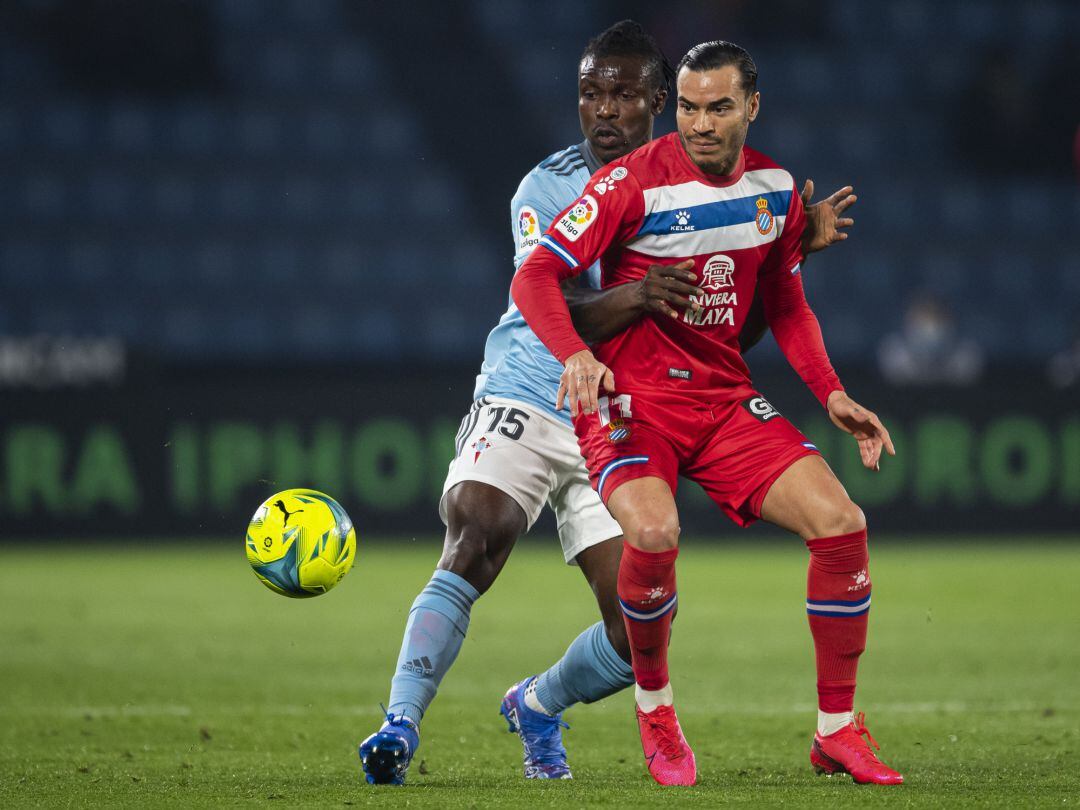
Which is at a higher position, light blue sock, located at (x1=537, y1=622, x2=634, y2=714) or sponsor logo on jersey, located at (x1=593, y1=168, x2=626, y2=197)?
sponsor logo on jersey, located at (x1=593, y1=168, x2=626, y2=197)

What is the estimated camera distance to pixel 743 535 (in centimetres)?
1388

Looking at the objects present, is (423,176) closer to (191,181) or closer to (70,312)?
(191,181)

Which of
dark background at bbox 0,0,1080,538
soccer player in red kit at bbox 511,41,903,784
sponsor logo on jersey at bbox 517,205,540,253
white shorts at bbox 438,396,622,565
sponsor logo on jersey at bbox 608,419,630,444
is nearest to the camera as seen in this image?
soccer player in red kit at bbox 511,41,903,784

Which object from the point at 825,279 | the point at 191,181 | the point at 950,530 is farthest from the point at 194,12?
the point at 950,530

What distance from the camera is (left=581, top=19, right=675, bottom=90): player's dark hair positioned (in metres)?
5.12

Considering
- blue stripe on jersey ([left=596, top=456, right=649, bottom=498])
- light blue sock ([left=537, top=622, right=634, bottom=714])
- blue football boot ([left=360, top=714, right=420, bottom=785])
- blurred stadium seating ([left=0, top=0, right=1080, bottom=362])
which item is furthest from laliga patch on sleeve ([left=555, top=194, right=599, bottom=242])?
blurred stadium seating ([left=0, top=0, right=1080, bottom=362])

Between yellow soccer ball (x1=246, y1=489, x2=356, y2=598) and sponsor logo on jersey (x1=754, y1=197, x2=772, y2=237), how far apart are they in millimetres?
1474

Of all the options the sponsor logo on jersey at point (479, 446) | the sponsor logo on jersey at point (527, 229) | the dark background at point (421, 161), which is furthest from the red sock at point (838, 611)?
the dark background at point (421, 161)

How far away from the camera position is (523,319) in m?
5.00

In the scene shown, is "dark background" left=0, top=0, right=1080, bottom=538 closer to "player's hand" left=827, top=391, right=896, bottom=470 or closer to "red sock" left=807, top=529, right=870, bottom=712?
"player's hand" left=827, top=391, right=896, bottom=470

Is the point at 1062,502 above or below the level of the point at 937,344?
below

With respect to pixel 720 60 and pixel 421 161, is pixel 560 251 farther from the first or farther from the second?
pixel 421 161

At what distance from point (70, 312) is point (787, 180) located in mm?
12681

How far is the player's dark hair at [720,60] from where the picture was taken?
458 cm
